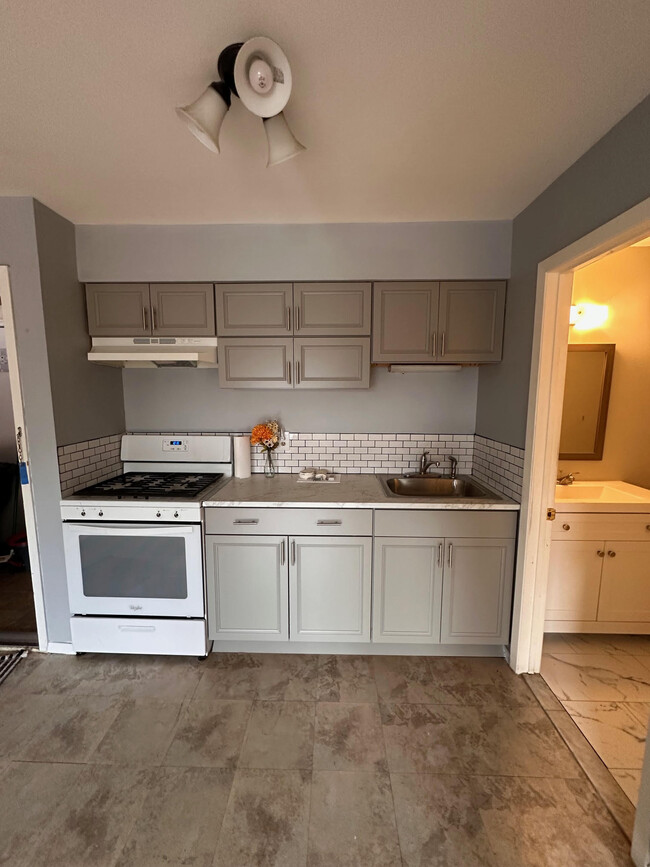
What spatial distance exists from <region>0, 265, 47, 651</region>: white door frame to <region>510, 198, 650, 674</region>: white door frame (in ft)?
9.04

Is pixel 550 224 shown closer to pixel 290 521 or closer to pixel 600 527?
pixel 600 527

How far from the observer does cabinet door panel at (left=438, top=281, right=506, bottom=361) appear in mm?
2254

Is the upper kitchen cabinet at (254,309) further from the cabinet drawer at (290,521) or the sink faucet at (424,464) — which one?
the sink faucet at (424,464)

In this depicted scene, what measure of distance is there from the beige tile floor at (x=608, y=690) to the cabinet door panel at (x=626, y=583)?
210 mm

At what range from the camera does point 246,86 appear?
3.47ft

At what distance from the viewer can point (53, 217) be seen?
6.84ft

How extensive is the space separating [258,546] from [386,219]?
2049mm

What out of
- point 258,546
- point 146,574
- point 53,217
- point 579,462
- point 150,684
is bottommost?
point 150,684

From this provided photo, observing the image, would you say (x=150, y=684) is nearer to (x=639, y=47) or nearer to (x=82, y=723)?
(x=82, y=723)

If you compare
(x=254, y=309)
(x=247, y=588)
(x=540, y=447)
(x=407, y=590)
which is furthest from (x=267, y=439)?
(x=540, y=447)

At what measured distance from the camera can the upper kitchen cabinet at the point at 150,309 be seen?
90.8 inches

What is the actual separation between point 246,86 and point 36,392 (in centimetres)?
185

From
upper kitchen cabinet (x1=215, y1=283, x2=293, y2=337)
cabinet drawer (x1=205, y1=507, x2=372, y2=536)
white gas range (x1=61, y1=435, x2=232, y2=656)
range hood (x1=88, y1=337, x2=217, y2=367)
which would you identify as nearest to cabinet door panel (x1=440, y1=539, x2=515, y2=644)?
cabinet drawer (x1=205, y1=507, x2=372, y2=536)

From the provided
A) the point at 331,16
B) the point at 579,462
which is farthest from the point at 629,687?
the point at 331,16
